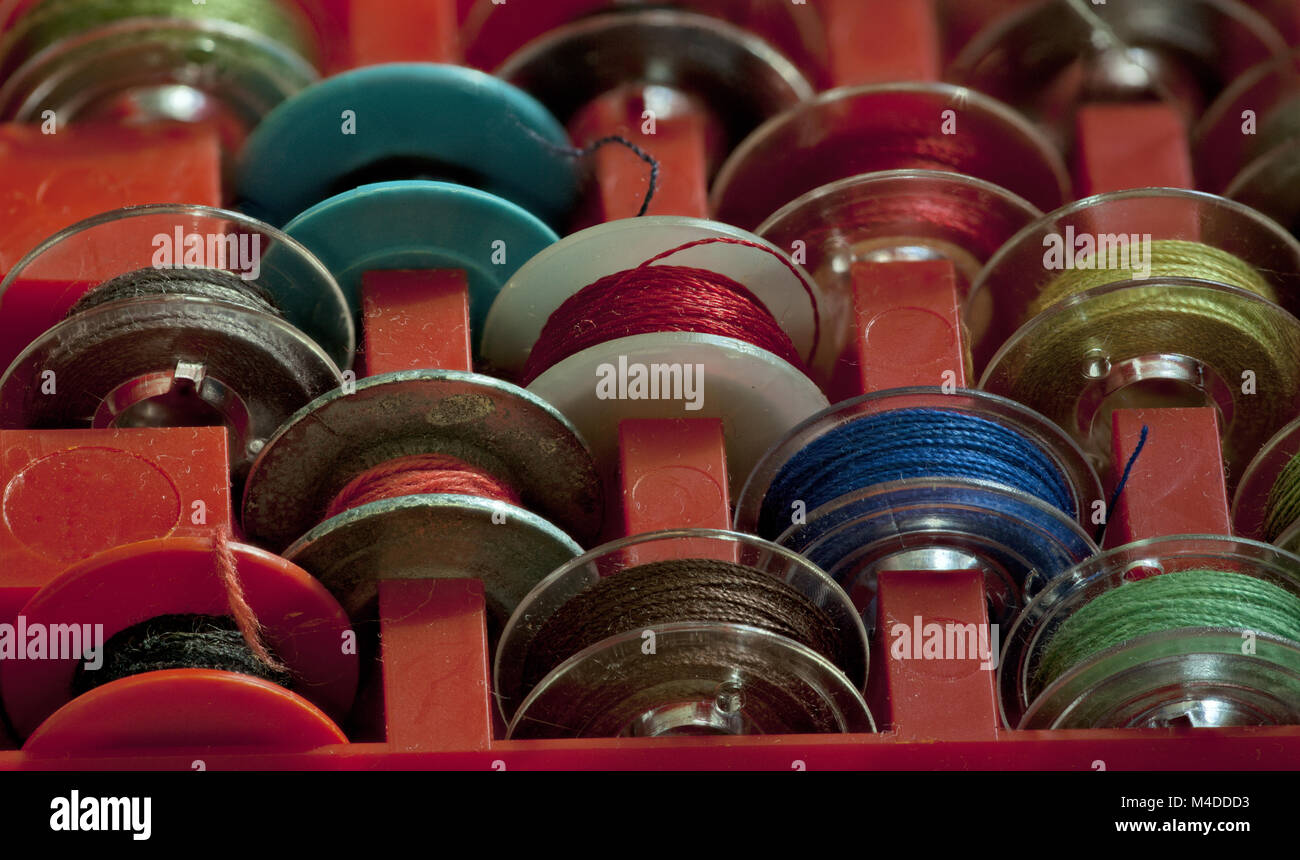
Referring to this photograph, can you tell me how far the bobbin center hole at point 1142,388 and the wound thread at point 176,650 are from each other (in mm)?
1131

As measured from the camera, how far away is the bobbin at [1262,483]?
2.59 m

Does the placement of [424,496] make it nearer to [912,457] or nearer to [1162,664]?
[912,457]

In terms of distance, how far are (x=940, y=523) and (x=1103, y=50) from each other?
1220 mm

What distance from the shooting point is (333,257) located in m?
2.78

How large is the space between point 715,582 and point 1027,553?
44 cm

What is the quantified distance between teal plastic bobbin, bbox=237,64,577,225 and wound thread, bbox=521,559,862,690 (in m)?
0.85

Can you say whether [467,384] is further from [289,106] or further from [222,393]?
[289,106]

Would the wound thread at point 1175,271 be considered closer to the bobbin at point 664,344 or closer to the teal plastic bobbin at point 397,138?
the bobbin at point 664,344

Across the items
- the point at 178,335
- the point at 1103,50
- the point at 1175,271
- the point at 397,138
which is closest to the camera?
the point at 178,335

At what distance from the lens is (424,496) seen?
235 centimetres

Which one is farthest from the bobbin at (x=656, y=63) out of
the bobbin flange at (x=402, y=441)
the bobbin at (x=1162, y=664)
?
the bobbin at (x=1162, y=664)

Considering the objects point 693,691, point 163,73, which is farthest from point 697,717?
point 163,73
